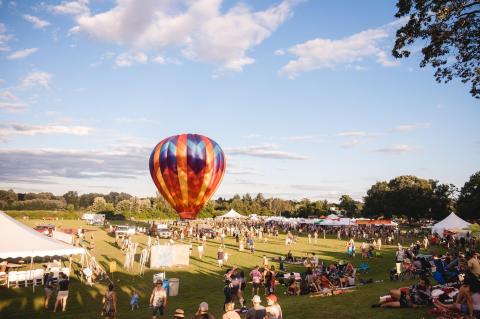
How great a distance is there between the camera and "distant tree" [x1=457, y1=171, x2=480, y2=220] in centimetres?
5688

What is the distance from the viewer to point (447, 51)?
15.0 m

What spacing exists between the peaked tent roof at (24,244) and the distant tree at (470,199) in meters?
57.9

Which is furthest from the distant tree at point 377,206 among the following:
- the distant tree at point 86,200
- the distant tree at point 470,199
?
the distant tree at point 86,200

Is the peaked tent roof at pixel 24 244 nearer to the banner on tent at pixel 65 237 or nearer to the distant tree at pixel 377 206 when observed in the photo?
the banner on tent at pixel 65 237

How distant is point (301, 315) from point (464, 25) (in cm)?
1193

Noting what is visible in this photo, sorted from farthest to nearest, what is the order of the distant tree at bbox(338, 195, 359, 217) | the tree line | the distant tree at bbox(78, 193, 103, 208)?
the distant tree at bbox(78, 193, 103, 208) < the distant tree at bbox(338, 195, 359, 217) < the tree line

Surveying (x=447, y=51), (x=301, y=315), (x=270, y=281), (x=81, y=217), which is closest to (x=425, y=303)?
(x=301, y=315)

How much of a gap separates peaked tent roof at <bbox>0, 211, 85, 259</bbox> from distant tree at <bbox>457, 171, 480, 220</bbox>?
5791cm

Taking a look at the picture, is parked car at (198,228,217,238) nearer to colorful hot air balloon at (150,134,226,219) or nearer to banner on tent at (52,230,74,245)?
colorful hot air balloon at (150,134,226,219)

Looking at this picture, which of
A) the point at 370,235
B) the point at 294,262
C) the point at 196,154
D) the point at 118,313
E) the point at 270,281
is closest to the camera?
the point at 118,313

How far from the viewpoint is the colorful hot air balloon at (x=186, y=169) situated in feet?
94.1

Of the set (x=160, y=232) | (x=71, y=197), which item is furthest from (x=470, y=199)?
(x=71, y=197)

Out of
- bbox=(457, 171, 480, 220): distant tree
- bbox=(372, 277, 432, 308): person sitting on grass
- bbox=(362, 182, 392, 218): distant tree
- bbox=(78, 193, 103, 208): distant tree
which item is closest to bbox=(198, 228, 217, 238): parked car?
bbox=(372, 277, 432, 308): person sitting on grass

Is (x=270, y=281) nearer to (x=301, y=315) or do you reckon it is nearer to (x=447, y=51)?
(x=301, y=315)
